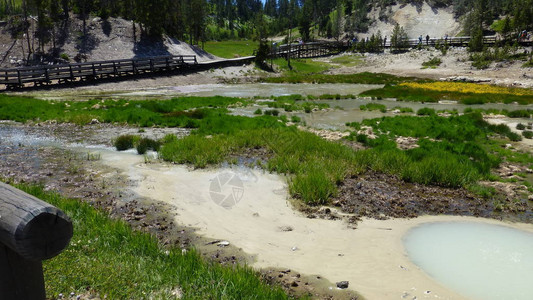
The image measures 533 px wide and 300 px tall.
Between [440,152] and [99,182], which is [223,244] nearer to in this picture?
[99,182]

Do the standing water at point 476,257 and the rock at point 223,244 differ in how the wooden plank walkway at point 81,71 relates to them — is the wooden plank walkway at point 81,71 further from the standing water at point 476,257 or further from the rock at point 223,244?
the standing water at point 476,257

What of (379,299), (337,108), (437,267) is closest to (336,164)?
(437,267)

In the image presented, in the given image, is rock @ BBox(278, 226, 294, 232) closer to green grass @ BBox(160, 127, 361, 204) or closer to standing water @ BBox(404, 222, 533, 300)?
green grass @ BBox(160, 127, 361, 204)

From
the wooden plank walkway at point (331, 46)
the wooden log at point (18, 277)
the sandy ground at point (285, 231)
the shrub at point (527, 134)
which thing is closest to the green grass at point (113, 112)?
the sandy ground at point (285, 231)

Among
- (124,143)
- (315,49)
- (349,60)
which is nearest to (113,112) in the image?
(124,143)

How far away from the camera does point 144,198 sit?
11.8 meters

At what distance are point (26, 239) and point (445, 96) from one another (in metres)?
46.5

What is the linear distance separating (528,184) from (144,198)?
14037 millimetres

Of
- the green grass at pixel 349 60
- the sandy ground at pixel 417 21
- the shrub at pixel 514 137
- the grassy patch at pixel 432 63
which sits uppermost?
the sandy ground at pixel 417 21

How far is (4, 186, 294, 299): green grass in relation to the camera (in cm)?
584

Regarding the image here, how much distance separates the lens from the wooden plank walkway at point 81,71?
4425 cm

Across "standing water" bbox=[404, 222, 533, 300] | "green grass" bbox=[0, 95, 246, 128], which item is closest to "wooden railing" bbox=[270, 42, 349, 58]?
"green grass" bbox=[0, 95, 246, 128]

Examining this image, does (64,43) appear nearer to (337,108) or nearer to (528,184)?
(337,108)

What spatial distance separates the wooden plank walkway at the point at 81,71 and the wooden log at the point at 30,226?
48.8 metres
